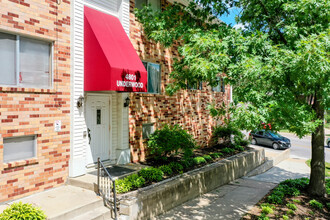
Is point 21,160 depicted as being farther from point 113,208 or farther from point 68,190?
point 113,208

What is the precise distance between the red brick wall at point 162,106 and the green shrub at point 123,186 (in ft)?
8.36

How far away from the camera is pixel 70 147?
7469 millimetres

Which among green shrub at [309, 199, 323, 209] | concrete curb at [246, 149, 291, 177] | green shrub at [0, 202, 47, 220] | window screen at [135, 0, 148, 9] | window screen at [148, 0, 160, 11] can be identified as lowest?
concrete curb at [246, 149, 291, 177]

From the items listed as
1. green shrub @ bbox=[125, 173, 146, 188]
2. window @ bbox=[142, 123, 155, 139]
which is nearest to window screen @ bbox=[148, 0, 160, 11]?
window @ bbox=[142, 123, 155, 139]

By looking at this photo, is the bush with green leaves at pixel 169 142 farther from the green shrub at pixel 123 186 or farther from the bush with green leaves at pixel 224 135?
the bush with green leaves at pixel 224 135

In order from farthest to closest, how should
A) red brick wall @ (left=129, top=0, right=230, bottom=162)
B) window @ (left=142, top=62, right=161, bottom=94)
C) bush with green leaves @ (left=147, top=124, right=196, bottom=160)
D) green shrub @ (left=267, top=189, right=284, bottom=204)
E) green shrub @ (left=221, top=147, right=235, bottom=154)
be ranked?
green shrub @ (left=221, top=147, right=235, bottom=154), window @ (left=142, top=62, right=161, bottom=94), red brick wall @ (left=129, top=0, right=230, bottom=162), bush with green leaves @ (left=147, top=124, right=196, bottom=160), green shrub @ (left=267, top=189, right=284, bottom=204)

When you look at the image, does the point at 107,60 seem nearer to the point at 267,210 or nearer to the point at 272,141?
the point at 267,210

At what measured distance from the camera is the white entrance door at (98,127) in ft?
27.4

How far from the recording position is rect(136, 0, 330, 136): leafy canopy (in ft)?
17.3

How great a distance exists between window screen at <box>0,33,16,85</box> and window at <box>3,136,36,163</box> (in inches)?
57.4

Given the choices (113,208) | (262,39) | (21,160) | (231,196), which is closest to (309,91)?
(262,39)

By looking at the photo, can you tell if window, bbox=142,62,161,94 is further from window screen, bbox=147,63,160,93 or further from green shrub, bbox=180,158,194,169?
green shrub, bbox=180,158,194,169

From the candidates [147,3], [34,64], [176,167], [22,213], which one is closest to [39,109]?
[34,64]

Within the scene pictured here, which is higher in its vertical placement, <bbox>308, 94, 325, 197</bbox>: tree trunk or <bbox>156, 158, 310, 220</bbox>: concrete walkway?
<bbox>308, 94, 325, 197</bbox>: tree trunk
